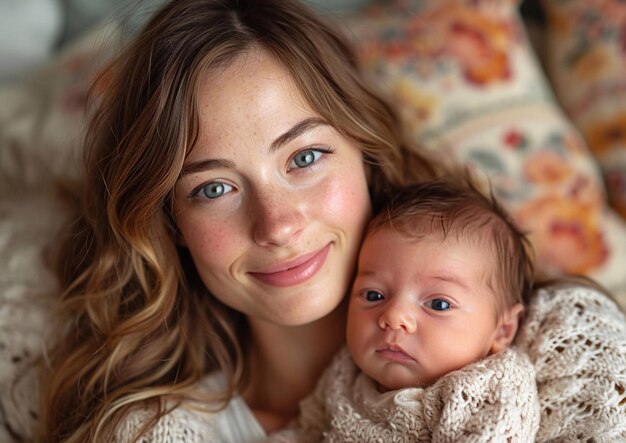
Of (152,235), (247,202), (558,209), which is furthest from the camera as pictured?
(558,209)

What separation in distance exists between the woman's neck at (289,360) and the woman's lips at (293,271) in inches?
7.9

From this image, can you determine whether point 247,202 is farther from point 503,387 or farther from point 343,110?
point 503,387

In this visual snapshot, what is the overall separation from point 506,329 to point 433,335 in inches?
7.0

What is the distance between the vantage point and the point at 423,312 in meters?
1.22

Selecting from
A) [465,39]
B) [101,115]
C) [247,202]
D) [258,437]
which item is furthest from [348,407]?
[465,39]

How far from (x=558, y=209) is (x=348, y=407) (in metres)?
0.85

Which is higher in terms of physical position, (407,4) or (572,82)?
(407,4)

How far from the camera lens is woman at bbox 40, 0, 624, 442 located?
1.22 m

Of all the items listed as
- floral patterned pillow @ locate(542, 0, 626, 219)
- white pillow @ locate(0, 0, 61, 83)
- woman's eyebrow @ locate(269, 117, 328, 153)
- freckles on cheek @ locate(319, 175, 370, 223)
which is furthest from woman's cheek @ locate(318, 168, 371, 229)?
white pillow @ locate(0, 0, 61, 83)

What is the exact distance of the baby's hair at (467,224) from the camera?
1.27 meters

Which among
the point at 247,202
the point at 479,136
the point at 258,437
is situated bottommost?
→ the point at 258,437

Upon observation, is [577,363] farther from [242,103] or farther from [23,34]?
[23,34]

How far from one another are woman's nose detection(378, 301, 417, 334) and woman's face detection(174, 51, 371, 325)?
5.7 inches

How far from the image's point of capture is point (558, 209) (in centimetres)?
182
